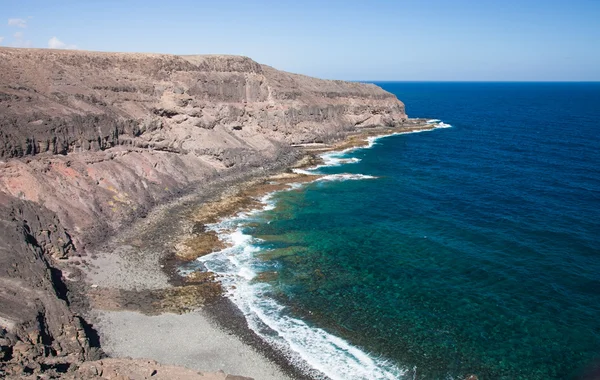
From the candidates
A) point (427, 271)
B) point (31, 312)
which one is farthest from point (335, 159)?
point (31, 312)

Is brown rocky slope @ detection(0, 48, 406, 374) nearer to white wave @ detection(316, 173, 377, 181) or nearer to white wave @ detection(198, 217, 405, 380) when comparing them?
white wave @ detection(198, 217, 405, 380)

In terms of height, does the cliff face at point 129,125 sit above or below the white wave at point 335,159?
above

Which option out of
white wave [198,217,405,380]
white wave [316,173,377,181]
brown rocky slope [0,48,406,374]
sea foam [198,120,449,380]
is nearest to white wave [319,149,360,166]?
brown rocky slope [0,48,406,374]

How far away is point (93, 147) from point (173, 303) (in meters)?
28.4

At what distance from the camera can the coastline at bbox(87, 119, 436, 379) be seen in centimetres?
2853

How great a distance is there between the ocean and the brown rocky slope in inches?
462

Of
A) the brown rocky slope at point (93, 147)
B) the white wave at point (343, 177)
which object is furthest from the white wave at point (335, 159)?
the white wave at point (343, 177)

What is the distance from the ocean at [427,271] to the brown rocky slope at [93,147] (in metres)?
11.7

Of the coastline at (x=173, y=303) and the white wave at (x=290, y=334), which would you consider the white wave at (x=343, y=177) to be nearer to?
the coastline at (x=173, y=303)

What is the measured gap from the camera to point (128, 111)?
6272 cm

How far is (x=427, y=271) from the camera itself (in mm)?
39656

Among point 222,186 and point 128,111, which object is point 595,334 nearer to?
point 222,186

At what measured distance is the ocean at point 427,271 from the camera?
29.1 meters

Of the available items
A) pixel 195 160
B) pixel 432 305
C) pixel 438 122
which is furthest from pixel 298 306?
pixel 438 122
